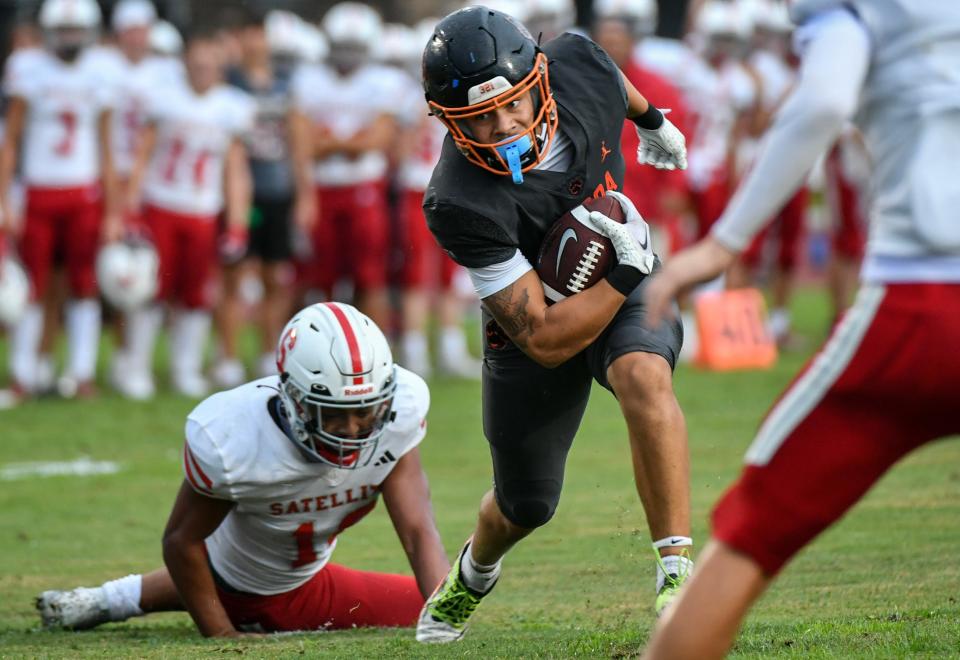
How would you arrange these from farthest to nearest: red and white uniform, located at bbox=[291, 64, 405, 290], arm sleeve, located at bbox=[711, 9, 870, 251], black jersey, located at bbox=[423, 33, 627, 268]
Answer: red and white uniform, located at bbox=[291, 64, 405, 290], black jersey, located at bbox=[423, 33, 627, 268], arm sleeve, located at bbox=[711, 9, 870, 251]

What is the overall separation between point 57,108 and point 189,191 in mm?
1042

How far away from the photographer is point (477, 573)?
4.35 metres

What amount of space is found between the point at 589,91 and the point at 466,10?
47cm

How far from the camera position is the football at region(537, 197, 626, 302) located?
4012 millimetres

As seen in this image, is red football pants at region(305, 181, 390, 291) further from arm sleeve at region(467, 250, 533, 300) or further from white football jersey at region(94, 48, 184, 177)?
arm sleeve at region(467, 250, 533, 300)

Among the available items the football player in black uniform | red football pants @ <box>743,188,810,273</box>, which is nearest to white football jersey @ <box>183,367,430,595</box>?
the football player in black uniform

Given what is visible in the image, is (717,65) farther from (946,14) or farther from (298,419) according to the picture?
(946,14)

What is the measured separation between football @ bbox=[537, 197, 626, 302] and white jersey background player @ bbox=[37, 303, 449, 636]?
1.91 feet

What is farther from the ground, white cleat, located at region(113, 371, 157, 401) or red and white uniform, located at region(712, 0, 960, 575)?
red and white uniform, located at region(712, 0, 960, 575)

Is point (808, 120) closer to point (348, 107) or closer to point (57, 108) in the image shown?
point (57, 108)

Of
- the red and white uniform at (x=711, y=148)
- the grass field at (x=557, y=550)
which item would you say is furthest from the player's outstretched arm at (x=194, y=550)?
the red and white uniform at (x=711, y=148)

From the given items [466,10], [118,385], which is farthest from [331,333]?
[118,385]

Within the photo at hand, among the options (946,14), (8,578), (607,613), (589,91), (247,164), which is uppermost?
(946,14)

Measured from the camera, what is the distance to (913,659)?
3443mm
